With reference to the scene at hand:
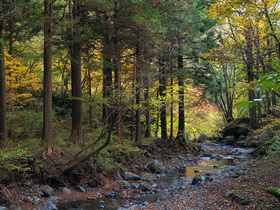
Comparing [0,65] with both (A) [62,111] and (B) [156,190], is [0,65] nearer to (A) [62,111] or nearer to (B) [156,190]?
(A) [62,111]

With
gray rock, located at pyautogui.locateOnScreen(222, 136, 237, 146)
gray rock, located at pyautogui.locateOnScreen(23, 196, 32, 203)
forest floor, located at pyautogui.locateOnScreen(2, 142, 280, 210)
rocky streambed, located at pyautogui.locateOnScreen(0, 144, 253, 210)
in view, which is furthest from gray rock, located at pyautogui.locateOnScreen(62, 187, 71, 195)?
gray rock, located at pyautogui.locateOnScreen(222, 136, 237, 146)

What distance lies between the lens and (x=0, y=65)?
29.4 feet

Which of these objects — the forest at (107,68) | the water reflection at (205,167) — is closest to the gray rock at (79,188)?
the forest at (107,68)

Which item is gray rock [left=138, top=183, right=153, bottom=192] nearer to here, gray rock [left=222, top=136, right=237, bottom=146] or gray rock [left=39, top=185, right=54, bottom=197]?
gray rock [left=39, top=185, right=54, bottom=197]

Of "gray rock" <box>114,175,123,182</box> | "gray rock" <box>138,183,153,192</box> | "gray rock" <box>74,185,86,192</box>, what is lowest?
"gray rock" <box>138,183,153,192</box>

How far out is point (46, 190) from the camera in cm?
697

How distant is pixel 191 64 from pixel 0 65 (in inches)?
469

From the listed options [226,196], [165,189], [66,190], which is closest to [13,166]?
[66,190]

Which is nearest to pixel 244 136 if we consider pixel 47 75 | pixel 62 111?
pixel 62 111

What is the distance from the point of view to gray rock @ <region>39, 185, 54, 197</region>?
6.89 m

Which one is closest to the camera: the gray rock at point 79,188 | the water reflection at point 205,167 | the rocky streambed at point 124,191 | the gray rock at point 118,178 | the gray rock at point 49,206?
the gray rock at point 49,206

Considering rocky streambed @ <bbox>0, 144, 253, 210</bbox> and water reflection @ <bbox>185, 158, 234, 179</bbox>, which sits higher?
rocky streambed @ <bbox>0, 144, 253, 210</bbox>

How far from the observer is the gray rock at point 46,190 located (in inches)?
271

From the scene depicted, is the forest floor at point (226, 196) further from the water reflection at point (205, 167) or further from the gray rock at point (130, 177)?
the water reflection at point (205, 167)
